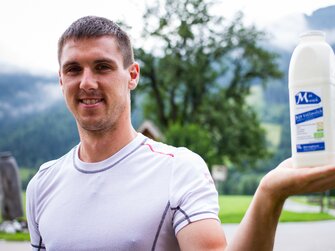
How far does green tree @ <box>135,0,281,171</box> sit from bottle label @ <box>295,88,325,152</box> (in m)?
25.0

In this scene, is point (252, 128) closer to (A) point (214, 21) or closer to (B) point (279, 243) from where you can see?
(A) point (214, 21)

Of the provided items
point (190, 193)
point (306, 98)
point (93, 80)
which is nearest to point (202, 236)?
point (190, 193)

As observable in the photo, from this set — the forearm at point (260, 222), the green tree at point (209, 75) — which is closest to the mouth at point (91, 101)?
the forearm at point (260, 222)

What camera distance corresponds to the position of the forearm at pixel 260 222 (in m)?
1.52

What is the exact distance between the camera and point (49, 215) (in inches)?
90.3

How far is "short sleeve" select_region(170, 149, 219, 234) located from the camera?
193 centimetres

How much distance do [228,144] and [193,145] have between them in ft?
17.6

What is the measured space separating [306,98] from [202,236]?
2.16 ft

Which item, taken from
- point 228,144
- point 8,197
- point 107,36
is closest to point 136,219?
point 107,36

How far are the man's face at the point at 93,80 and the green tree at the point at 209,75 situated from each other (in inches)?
958

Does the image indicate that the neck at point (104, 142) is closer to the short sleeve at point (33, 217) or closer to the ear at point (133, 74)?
the ear at point (133, 74)

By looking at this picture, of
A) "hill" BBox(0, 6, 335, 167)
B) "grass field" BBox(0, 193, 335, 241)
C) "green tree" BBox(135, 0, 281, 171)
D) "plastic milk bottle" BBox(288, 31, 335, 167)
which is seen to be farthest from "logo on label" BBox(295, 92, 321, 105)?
"hill" BBox(0, 6, 335, 167)

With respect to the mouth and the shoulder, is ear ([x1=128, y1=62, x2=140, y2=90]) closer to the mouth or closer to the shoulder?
the mouth

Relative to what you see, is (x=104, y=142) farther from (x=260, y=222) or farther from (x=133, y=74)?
(x=260, y=222)
